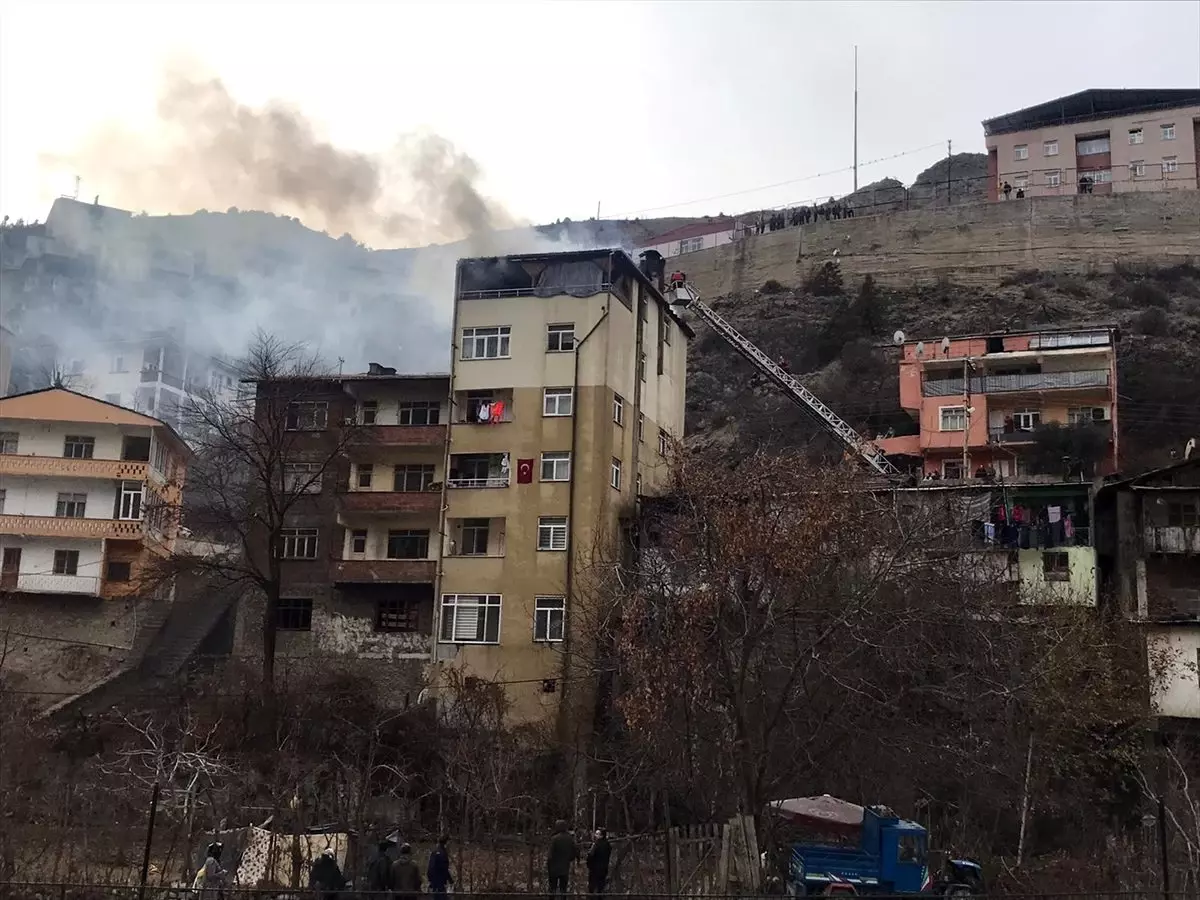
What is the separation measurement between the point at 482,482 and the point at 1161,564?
21983 millimetres

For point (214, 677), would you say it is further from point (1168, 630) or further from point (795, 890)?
point (1168, 630)

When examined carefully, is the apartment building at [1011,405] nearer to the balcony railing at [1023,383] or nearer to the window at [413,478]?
the balcony railing at [1023,383]

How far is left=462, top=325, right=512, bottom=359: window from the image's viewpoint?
144ft

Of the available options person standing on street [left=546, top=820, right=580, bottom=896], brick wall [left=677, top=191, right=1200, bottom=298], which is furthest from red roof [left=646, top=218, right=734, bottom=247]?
person standing on street [left=546, top=820, right=580, bottom=896]

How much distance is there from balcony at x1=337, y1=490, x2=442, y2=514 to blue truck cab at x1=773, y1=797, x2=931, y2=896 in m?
22.0

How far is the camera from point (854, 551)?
86.5ft

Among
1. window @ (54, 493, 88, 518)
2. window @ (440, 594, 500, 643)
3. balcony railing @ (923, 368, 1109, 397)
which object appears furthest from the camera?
balcony railing @ (923, 368, 1109, 397)

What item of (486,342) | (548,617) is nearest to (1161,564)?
(548,617)

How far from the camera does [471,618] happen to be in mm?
41344

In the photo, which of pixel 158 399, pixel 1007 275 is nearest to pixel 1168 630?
pixel 1007 275

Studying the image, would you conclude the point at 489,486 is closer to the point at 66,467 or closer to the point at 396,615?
the point at 396,615

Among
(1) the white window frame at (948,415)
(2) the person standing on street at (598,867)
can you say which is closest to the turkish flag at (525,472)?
(2) the person standing on street at (598,867)

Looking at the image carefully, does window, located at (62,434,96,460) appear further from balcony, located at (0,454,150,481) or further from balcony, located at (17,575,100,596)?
balcony, located at (17,575,100,596)

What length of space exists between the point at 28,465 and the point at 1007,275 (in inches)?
2444
